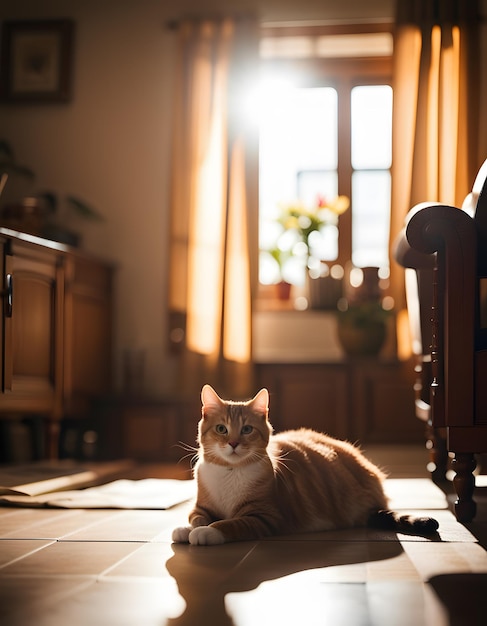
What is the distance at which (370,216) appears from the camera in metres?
5.16

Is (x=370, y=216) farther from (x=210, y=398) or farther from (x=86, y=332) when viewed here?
(x=210, y=398)

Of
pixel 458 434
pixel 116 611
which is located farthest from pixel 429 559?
pixel 116 611

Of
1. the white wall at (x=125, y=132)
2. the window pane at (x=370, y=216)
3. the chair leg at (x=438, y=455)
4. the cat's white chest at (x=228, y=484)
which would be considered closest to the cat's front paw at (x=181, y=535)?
the cat's white chest at (x=228, y=484)

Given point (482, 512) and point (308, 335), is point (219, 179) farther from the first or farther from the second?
point (482, 512)

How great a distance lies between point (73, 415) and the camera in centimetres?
428

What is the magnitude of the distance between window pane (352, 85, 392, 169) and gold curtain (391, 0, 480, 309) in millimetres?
365

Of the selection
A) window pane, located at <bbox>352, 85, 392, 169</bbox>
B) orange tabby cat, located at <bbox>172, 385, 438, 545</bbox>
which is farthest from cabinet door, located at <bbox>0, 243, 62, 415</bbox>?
window pane, located at <bbox>352, 85, 392, 169</bbox>

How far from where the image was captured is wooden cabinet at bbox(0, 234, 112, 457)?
11.7ft

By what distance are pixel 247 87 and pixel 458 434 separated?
330 centimetres

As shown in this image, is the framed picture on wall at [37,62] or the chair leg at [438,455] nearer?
the chair leg at [438,455]

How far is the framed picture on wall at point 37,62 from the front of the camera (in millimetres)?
Result: 5156

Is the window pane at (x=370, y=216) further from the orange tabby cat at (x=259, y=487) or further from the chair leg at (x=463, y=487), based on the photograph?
the orange tabby cat at (x=259, y=487)

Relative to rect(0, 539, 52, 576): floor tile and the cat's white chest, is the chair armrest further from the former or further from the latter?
rect(0, 539, 52, 576): floor tile

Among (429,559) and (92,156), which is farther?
(92,156)
